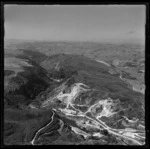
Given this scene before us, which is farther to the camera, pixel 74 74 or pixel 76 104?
pixel 74 74

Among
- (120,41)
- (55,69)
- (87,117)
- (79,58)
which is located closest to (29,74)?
(55,69)

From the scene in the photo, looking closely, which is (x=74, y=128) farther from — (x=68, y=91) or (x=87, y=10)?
(x=87, y=10)

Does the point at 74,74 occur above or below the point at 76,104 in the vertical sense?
above

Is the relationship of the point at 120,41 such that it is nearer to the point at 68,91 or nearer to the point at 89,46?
the point at 89,46

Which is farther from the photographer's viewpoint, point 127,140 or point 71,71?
point 71,71

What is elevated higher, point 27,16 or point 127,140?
point 27,16

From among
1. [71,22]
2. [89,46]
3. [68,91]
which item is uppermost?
[71,22]

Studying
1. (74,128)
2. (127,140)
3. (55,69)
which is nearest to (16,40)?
(55,69)
